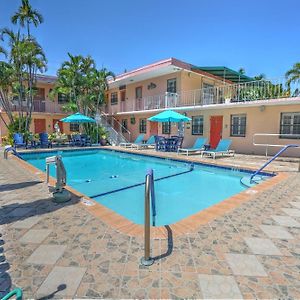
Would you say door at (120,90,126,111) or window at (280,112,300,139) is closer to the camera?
window at (280,112,300,139)

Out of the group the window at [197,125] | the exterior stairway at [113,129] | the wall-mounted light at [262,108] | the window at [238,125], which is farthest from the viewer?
the exterior stairway at [113,129]

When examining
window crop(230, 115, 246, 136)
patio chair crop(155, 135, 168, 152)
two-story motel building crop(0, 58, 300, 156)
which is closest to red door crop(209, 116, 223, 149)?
two-story motel building crop(0, 58, 300, 156)

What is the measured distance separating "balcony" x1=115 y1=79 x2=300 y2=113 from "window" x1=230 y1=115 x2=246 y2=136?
4.15 ft

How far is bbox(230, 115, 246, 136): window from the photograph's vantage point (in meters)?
14.2

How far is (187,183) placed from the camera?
27.2 ft

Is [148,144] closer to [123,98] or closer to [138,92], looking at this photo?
[138,92]

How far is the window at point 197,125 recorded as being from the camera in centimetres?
1656

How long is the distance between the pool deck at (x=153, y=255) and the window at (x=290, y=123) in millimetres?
9906

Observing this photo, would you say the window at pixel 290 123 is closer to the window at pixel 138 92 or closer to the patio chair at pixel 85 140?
the window at pixel 138 92

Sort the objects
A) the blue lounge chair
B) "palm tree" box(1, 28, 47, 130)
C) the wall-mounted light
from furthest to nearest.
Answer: "palm tree" box(1, 28, 47, 130)
the blue lounge chair
the wall-mounted light

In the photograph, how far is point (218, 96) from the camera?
1540 cm

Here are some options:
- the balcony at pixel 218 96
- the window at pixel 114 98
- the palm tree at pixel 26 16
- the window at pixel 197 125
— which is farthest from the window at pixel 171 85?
the palm tree at pixel 26 16

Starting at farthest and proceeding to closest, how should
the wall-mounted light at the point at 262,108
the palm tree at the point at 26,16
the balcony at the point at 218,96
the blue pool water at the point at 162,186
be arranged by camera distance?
the palm tree at the point at 26,16 < the wall-mounted light at the point at 262,108 < the balcony at the point at 218,96 < the blue pool water at the point at 162,186

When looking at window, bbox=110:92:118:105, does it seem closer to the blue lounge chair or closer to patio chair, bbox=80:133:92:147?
patio chair, bbox=80:133:92:147
